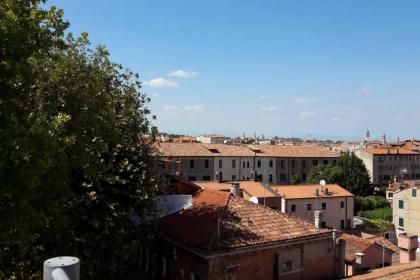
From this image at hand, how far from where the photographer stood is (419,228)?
4578 centimetres

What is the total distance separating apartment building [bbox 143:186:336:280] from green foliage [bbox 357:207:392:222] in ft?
134

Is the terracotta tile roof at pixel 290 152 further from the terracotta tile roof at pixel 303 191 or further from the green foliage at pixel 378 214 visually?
the terracotta tile roof at pixel 303 191

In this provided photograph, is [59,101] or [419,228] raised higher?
[59,101]

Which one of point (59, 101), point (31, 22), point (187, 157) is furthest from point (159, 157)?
point (187, 157)

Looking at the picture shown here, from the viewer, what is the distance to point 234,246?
14.4 meters

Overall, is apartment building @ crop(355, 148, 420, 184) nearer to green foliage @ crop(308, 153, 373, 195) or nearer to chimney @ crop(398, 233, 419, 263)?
green foliage @ crop(308, 153, 373, 195)

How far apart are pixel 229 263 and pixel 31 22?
960 centimetres

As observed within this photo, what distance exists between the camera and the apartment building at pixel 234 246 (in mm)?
14422

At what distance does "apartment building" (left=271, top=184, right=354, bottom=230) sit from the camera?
43.0m

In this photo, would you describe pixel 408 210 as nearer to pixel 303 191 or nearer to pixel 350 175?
pixel 303 191

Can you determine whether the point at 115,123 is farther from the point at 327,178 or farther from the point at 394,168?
the point at 394,168

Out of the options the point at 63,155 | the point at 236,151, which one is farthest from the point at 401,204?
the point at 63,155

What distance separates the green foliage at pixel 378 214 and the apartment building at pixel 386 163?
27.0 metres

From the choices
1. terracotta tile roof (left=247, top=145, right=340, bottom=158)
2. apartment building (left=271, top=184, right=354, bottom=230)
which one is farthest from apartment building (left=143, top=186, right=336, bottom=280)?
terracotta tile roof (left=247, top=145, right=340, bottom=158)
